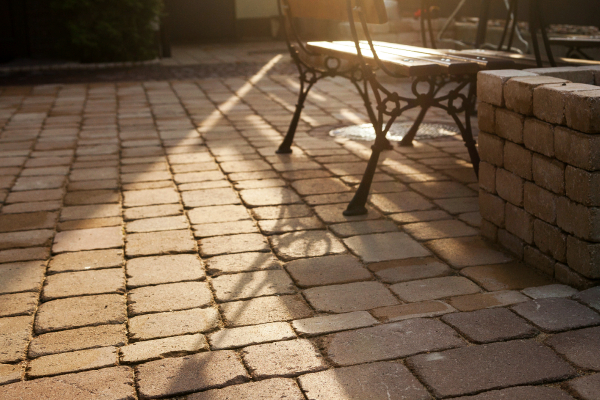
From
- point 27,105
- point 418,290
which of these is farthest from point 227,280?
point 27,105

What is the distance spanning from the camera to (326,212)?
3.54 m

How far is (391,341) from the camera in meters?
2.19

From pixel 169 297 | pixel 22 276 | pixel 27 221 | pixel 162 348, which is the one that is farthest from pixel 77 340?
pixel 27 221

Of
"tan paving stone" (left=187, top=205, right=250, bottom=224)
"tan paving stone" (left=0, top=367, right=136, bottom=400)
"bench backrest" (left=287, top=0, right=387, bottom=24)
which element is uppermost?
"bench backrest" (left=287, top=0, right=387, bottom=24)

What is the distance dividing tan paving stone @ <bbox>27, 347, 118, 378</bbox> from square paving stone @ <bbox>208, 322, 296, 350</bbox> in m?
0.34

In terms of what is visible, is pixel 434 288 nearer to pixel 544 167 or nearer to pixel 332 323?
pixel 332 323

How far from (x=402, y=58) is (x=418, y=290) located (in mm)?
1540

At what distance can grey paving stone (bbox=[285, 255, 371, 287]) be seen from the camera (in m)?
2.71

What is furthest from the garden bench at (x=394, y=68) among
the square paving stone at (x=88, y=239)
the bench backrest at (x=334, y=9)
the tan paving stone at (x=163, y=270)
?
the square paving stone at (x=88, y=239)

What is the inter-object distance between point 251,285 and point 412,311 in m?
0.67

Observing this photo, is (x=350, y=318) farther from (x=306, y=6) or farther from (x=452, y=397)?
(x=306, y=6)

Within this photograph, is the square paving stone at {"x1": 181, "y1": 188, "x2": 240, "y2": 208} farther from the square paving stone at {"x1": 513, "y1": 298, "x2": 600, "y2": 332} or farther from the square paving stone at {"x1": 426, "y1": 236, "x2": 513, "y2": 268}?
the square paving stone at {"x1": 513, "y1": 298, "x2": 600, "y2": 332}

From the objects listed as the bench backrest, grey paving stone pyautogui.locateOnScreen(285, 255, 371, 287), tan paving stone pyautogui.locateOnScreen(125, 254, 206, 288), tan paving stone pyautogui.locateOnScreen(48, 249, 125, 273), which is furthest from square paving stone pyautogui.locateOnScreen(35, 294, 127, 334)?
the bench backrest

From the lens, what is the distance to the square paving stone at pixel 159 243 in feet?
10.0
